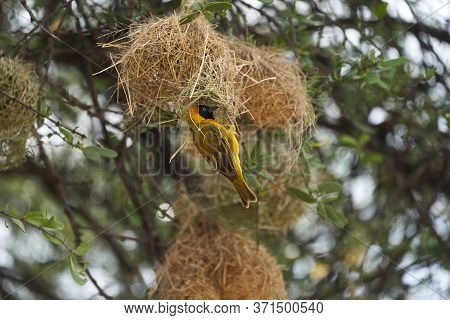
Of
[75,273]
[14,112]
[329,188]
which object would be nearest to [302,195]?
[329,188]

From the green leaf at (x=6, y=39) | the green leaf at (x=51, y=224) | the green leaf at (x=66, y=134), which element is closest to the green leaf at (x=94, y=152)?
the green leaf at (x=66, y=134)

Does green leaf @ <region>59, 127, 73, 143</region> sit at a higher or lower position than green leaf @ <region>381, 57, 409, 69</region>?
higher

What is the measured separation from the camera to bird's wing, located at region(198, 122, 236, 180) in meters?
1.63

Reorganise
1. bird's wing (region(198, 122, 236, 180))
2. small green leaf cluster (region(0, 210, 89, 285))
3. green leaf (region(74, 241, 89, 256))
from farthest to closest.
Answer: green leaf (region(74, 241, 89, 256)), small green leaf cluster (region(0, 210, 89, 285)), bird's wing (region(198, 122, 236, 180))

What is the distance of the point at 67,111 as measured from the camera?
9.20 ft

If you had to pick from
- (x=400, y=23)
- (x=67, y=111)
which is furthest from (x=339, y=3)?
(x=67, y=111)

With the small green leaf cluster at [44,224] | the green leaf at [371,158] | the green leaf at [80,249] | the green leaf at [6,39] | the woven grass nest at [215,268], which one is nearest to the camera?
the small green leaf cluster at [44,224]

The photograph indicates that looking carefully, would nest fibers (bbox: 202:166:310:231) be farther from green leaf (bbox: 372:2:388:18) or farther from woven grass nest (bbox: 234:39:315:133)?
green leaf (bbox: 372:2:388:18)

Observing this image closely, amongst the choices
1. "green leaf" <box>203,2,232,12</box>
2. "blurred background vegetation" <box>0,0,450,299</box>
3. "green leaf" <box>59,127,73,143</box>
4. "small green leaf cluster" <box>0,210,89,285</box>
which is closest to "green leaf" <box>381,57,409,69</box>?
"blurred background vegetation" <box>0,0,450,299</box>

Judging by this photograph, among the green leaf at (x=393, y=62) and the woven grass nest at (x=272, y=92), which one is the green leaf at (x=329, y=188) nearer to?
the woven grass nest at (x=272, y=92)

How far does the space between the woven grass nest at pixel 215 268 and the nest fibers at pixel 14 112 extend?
0.59 m

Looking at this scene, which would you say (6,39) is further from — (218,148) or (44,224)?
(218,148)

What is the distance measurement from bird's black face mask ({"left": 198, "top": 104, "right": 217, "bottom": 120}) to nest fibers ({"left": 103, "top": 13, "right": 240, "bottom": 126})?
1cm

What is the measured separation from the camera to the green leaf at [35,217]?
184 cm
